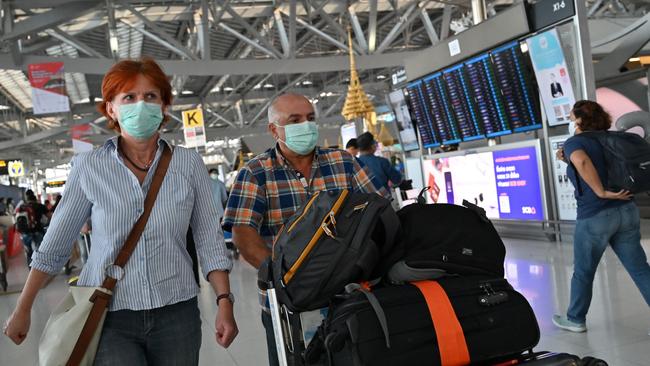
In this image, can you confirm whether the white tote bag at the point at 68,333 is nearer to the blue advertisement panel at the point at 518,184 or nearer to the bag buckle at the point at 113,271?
the bag buckle at the point at 113,271

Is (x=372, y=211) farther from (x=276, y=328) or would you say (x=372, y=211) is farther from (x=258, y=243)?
(x=258, y=243)

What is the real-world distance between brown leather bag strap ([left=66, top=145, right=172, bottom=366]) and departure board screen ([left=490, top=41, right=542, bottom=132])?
7.50m

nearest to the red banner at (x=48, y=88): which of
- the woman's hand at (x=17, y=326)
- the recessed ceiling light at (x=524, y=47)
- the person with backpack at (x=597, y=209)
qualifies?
the recessed ceiling light at (x=524, y=47)

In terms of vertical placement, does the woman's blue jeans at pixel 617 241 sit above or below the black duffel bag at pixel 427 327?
below

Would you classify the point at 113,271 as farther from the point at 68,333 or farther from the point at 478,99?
the point at 478,99

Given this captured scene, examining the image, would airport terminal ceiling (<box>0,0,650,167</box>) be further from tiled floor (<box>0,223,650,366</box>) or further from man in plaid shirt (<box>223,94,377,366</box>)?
man in plaid shirt (<box>223,94,377,366</box>)

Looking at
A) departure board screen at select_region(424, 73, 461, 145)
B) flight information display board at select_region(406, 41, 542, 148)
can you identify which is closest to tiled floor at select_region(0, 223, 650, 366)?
flight information display board at select_region(406, 41, 542, 148)

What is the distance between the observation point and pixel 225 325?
6.44 feet

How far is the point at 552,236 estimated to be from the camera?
8.59 m

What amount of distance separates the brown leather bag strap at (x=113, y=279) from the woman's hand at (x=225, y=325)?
1.16ft

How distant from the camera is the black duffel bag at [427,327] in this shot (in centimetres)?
152

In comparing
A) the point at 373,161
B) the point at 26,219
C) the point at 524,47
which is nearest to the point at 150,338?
the point at 373,161

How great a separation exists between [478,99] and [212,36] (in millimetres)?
11744

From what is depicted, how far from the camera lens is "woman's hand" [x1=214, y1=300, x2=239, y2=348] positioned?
1957 mm
